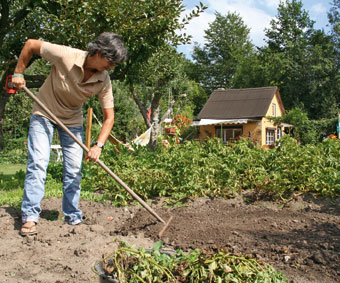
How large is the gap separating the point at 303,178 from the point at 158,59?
749 centimetres

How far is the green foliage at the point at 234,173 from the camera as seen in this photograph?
4.46 metres

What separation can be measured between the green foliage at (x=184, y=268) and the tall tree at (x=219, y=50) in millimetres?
48075

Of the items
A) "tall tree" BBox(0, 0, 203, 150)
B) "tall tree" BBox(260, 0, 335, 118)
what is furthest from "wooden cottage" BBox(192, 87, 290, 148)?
"tall tree" BBox(0, 0, 203, 150)

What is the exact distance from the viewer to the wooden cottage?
26.2m

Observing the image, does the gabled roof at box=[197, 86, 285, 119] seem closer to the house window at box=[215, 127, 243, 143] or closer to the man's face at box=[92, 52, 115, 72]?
the house window at box=[215, 127, 243, 143]

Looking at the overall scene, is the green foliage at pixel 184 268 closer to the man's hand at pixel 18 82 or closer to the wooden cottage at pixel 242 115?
the man's hand at pixel 18 82

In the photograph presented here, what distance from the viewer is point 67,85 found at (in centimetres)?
328

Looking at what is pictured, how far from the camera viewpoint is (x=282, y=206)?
165 inches

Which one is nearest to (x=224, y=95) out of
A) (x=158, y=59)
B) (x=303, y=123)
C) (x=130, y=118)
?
(x=303, y=123)

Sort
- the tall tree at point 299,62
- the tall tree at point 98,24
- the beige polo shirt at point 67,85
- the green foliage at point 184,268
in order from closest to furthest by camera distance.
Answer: the green foliage at point 184,268
the beige polo shirt at point 67,85
the tall tree at point 98,24
the tall tree at point 299,62

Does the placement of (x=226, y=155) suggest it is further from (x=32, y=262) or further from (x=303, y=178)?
(x=32, y=262)

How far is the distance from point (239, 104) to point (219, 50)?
23.1 meters

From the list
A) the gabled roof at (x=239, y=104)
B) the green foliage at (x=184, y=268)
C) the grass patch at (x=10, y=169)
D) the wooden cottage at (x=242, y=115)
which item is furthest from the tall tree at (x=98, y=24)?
the gabled roof at (x=239, y=104)

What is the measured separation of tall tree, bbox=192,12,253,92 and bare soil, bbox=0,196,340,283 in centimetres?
4596
